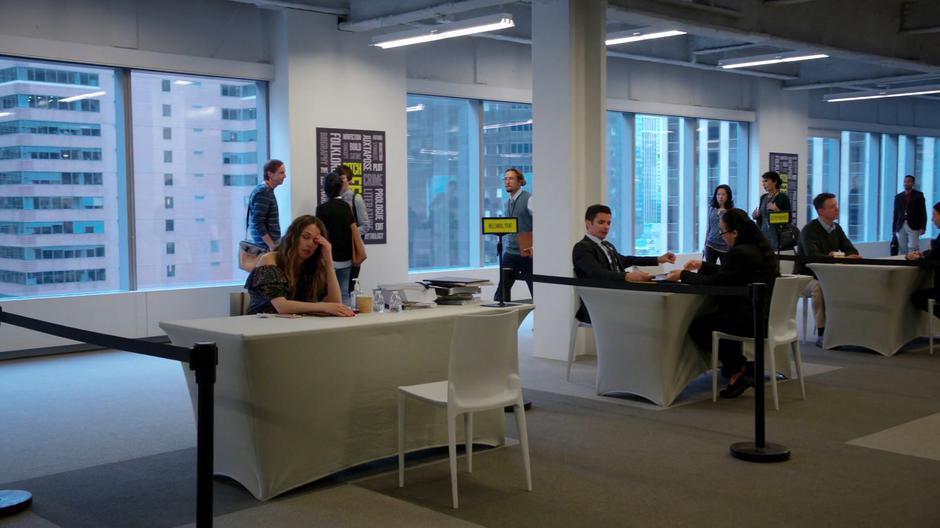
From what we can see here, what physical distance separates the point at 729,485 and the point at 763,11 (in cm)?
672

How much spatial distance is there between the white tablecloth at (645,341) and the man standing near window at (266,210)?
136 inches

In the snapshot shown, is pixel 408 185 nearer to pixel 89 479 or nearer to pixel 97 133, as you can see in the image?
pixel 97 133

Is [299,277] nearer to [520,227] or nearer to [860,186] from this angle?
[520,227]

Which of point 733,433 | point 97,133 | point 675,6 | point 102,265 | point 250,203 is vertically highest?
point 675,6

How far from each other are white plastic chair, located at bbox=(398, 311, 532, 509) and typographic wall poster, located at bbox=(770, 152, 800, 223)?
38.3ft

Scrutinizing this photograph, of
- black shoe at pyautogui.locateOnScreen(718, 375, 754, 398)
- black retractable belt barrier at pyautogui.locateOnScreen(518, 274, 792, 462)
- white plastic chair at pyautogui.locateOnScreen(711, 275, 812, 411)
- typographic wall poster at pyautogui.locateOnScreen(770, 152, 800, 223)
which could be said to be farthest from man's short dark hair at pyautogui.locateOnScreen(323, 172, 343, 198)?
typographic wall poster at pyautogui.locateOnScreen(770, 152, 800, 223)

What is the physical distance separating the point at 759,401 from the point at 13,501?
3523mm

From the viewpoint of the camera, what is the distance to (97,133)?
859 centimetres

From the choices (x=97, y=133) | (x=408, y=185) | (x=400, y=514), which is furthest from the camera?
(x=408, y=185)

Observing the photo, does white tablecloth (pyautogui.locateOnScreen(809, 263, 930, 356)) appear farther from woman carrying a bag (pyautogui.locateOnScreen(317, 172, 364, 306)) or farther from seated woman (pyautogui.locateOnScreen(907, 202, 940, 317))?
woman carrying a bag (pyautogui.locateOnScreen(317, 172, 364, 306))

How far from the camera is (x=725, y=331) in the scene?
244 inches

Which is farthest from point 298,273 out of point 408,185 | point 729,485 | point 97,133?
point 408,185

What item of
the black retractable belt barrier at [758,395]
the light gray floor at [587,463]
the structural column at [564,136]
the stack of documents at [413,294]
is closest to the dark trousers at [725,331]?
the light gray floor at [587,463]

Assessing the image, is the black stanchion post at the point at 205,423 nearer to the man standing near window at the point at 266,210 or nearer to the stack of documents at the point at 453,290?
the stack of documents at the point at 453,290
